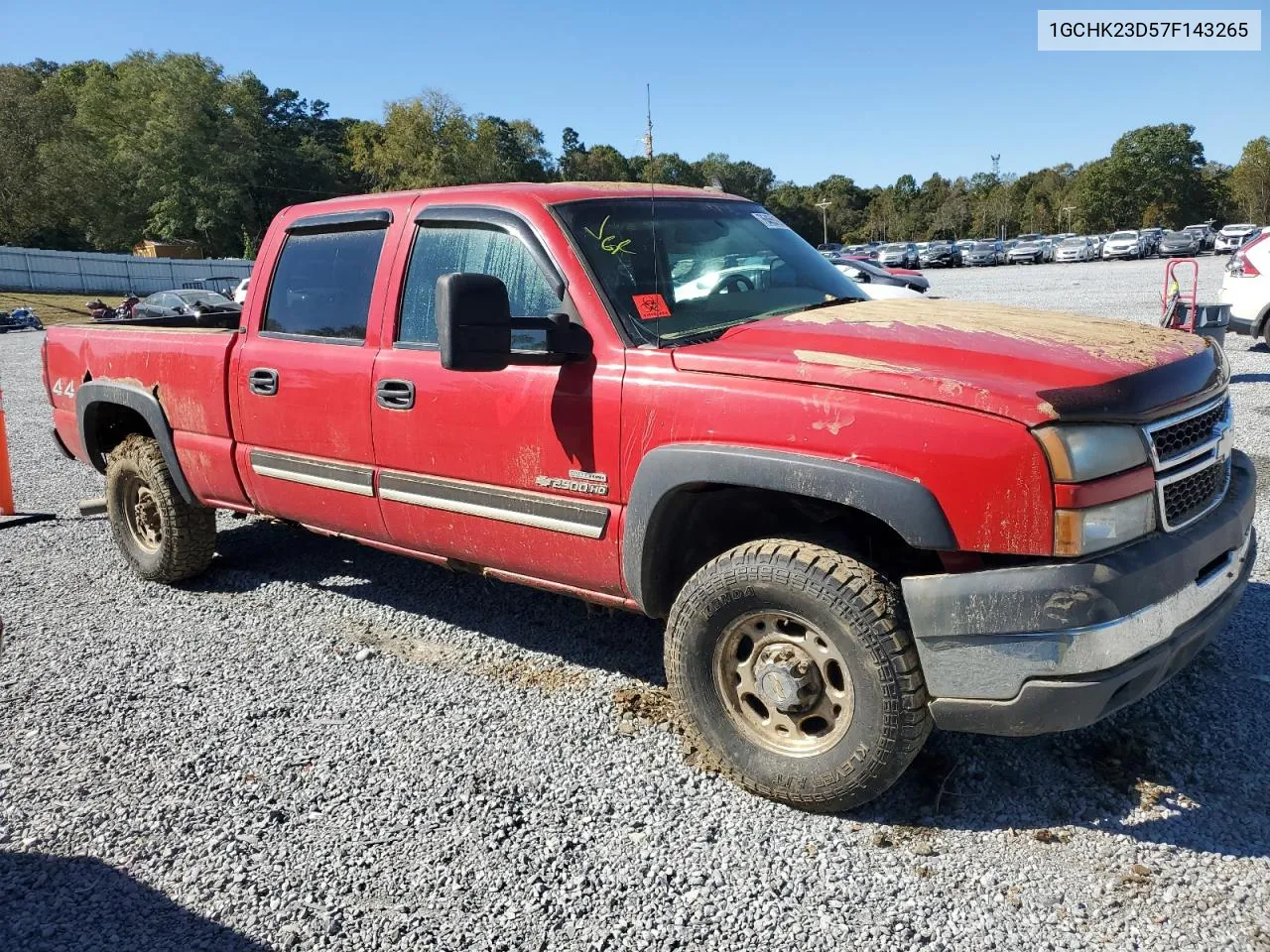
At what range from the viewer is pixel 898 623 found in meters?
2.69

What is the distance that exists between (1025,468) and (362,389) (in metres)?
2.59

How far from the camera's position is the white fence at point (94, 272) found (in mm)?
46281

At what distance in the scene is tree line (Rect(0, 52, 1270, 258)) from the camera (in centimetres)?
6669

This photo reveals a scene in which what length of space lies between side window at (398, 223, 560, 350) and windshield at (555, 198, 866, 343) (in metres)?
0.22

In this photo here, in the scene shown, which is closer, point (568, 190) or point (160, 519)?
point (568, 190)

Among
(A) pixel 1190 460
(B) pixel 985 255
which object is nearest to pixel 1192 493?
(A) pixel 1190 460

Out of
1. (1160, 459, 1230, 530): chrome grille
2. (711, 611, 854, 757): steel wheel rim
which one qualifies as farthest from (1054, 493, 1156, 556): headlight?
(711, 611, 854, 757): steel wheel rim

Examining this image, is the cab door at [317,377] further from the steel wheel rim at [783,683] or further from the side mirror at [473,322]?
the steel wheel rim at [783,683]

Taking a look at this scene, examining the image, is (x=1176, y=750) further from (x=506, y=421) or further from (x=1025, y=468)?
(x=506, y=421)

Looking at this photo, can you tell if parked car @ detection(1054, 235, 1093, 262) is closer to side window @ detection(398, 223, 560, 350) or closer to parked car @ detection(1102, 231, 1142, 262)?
parked car @ detection(1102, 231, 1142, 262)

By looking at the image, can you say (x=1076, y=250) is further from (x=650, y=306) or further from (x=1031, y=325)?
(x=650, y=306)

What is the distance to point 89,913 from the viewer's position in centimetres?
263

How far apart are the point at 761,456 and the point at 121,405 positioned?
402 centimetres

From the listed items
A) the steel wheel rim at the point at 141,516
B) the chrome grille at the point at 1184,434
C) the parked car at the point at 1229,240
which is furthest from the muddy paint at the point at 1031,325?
the parked car at the point at 1229,240
